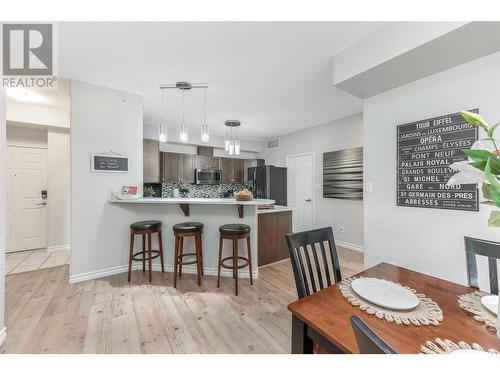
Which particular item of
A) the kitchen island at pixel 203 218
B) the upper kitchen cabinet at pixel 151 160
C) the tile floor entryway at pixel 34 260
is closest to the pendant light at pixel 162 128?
the upper kitchen cabinet at pixel 151 160

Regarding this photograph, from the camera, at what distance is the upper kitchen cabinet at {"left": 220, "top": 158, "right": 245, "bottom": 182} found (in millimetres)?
5723

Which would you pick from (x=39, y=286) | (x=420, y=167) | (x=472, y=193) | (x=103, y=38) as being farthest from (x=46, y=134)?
(x=472, y=193)

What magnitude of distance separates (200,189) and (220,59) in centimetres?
386

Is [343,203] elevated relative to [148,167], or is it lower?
lower

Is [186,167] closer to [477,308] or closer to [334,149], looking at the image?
[334,149]

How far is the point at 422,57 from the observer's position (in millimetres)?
1750

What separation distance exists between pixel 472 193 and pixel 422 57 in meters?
1.18

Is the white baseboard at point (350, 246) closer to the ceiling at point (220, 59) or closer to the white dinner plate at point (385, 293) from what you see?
the ceiling at point (220, 59)

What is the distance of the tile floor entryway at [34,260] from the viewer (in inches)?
124

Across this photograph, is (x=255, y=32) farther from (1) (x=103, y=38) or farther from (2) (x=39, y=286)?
(2) (x=39, y=286)

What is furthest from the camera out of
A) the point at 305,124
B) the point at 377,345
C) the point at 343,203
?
the point at 305,124

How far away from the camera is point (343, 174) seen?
4199 millimetres

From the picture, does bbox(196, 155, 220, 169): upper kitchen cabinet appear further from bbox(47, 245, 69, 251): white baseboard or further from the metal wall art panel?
bbox(47, 245, 69, 251): white baseboard

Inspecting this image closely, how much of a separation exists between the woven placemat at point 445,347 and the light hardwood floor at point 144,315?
118 centimetres
